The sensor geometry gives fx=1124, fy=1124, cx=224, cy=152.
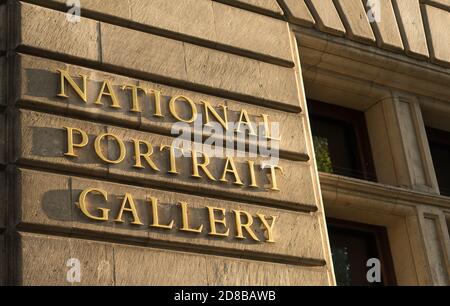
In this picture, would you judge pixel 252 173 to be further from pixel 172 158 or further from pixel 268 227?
pixel 172 158

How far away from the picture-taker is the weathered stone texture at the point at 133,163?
10062mm

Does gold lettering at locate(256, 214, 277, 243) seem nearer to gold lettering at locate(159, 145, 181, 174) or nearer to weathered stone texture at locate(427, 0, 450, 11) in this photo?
gold lettering at locate(159, 145, 181, 174)

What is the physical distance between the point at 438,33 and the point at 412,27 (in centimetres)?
48

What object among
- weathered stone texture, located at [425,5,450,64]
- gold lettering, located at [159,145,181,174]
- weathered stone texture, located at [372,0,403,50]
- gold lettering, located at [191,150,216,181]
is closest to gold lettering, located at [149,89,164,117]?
gold lettering, located at [159,145,181,174]

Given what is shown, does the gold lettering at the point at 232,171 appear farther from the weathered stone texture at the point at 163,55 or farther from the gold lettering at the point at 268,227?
the weathered stone texture at the point at 163,55

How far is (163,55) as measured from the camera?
11344 millimetres

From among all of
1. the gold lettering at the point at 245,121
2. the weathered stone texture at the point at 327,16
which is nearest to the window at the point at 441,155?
the weathered stone texture at the point at 327,16

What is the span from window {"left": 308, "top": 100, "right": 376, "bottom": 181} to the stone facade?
294 mm

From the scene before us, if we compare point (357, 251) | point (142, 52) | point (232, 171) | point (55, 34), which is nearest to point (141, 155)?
point (232, 171)

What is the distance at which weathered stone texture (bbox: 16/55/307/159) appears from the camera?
10367 millimetres

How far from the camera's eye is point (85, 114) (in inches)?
414
